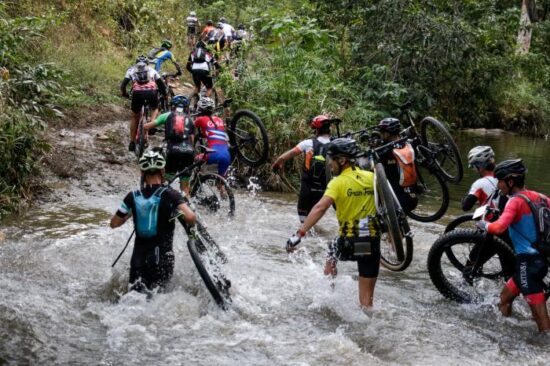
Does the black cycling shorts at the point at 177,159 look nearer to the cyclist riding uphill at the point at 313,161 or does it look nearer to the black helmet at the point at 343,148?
the cyclist riding uphill at the point at 313,161

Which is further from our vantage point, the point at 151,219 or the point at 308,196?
the point at 308,196

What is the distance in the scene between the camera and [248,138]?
462 inches

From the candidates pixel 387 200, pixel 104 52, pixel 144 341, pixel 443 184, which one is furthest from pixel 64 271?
pixel 104 52

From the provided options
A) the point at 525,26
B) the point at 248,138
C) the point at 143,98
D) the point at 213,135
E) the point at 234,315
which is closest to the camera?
the point at 234,315

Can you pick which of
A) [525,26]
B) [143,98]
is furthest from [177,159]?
[525,26]

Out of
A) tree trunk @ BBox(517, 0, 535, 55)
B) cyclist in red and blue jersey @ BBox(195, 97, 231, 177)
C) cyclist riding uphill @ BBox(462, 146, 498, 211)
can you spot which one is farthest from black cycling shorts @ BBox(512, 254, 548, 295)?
tree trunk @ BBox(517, 0, 535, 55)

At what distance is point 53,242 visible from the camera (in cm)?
845

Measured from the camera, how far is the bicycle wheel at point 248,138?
→ 38.1ft

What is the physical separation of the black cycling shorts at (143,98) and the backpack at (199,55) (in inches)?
122

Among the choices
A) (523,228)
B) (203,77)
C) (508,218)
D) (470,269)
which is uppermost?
(203,77)

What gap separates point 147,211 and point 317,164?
312cm

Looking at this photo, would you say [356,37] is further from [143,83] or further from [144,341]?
[144,341]

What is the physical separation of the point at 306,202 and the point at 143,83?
498cm

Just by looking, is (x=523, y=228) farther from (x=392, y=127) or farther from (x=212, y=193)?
(x=212, y=193)
